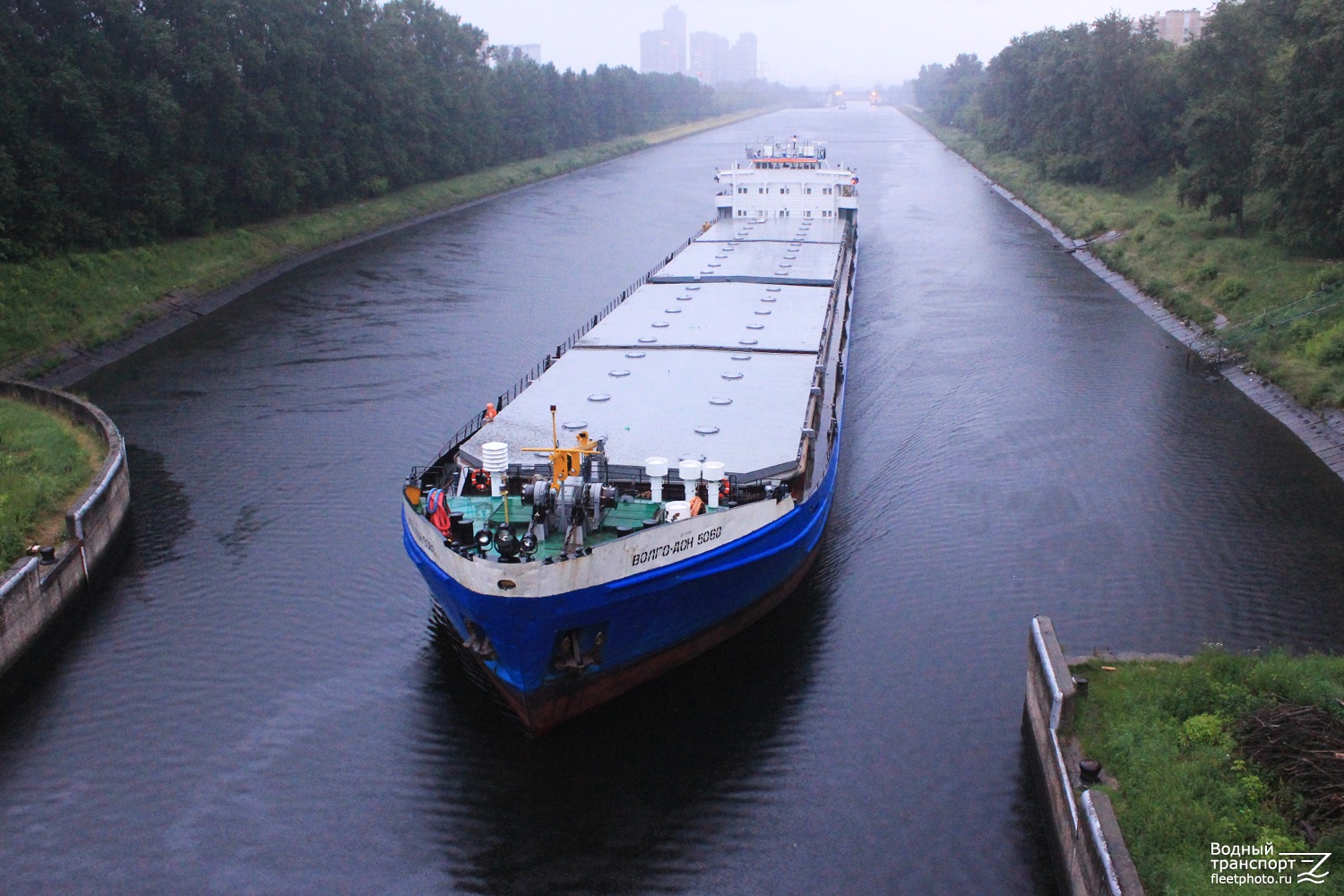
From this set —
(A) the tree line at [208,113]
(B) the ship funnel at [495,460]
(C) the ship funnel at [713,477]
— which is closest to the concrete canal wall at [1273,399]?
(C) the ship funnel at [713,477]

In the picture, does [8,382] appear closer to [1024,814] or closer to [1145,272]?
[1024,814]

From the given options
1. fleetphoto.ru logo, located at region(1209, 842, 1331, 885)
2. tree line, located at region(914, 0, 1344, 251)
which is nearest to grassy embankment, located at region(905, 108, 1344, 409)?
tree line, located at region(914, 0, 1344, 251)

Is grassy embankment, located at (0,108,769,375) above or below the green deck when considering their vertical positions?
below

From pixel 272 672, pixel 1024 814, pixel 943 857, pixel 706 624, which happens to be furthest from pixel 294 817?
pixel 1024 814

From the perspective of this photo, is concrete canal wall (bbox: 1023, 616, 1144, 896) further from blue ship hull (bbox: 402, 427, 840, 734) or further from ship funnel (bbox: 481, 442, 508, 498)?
ship funnel (bbox: 481, 442, 508, 498)

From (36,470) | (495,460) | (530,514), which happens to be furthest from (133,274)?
(530,514)

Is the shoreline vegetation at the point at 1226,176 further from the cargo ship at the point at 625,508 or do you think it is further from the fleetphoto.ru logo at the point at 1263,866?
the fleetphoto.ru logo at the point at 1263,866
